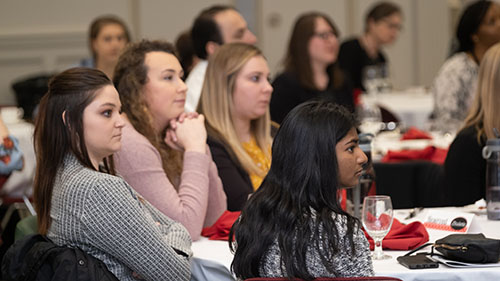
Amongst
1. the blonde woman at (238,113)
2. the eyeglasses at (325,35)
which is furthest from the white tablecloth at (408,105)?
the blonde woman at (238,113)

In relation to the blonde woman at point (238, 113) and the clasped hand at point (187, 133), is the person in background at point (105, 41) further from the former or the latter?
the clasped hand at point (187, 133)

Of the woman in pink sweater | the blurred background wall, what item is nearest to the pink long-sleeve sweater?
the woman in pink sweater

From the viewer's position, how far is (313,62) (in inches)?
223

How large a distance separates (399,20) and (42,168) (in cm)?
611

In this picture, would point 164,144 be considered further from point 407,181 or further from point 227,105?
point 407,181

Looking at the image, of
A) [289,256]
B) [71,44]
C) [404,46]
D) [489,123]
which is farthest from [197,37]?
[404,46]

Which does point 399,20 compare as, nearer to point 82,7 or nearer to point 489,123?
point 82,7

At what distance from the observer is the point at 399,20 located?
7996 millimetres

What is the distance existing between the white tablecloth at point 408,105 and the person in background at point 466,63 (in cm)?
110

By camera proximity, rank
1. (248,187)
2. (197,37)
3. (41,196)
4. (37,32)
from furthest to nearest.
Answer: (37,32) → (197,37) → (248,187) → (41,196)

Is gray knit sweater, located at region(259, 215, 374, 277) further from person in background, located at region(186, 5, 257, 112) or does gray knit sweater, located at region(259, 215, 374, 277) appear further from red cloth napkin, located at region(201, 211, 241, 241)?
person in background, located at region(186, 5, 257, 112)

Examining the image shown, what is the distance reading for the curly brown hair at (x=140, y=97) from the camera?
299 cm

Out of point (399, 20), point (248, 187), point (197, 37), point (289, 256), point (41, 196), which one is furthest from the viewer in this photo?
point (399, 20)

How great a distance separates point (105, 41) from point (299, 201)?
424 centimetres
